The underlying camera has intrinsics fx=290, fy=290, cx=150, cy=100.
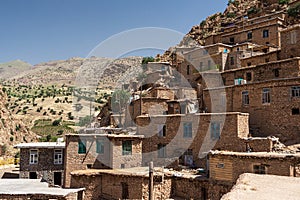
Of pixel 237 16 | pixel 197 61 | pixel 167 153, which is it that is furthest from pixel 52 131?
pixel 237 16

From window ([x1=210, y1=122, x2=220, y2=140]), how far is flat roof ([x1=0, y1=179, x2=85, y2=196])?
11494mm

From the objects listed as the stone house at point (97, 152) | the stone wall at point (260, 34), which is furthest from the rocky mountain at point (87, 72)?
the stone house at point (97, 152)

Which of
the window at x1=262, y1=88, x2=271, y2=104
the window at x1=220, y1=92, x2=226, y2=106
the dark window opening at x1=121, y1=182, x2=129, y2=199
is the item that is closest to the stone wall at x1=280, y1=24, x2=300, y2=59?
the window at x1=262, y1=88, x2=271, y2=104

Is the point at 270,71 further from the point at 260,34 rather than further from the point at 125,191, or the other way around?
the point at 125,191

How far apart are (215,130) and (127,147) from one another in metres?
7.89

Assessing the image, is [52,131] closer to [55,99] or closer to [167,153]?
[55,99]

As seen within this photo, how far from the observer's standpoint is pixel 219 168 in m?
19.3

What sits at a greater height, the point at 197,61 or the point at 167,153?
the point at 197,61

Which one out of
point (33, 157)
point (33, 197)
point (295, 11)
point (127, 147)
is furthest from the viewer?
point (295, 11)

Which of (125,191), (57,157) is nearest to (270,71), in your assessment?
(125,191)

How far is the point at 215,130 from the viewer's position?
24047 mm

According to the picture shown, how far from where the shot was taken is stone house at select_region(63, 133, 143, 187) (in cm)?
2505

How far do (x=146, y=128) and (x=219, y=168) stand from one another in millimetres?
9938

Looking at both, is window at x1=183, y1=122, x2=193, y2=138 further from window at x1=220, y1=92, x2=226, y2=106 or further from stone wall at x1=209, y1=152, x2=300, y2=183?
stone wall at x1=209, y1=152, x2=300, y2=183
